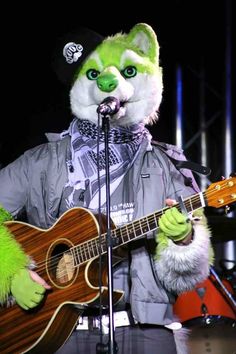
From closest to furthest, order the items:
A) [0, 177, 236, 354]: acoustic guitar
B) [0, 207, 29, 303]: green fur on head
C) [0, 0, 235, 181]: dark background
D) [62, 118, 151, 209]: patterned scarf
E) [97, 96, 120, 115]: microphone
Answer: [97, 96, 120, 115]: microphone < [0, 177, 236, 354]: acoustic guitar < [0, 207, 29, 303]: green fur on head < [62, 118, 151, 209]: patterned scarf < [0, 0, 235, 181]: dark background

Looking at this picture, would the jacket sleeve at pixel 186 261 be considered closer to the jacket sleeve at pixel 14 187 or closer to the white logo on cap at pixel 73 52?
the jacket sleeve at pixel 14 187

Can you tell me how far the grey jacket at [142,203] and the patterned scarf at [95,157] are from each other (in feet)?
0.13

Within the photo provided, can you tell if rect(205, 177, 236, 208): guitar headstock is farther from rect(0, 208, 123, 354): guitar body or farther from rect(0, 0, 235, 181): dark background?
rect(0, 0, 235, 181): dark background

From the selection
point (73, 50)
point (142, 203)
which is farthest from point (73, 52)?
point (142, 203)

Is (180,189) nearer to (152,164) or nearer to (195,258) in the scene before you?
(152,164)

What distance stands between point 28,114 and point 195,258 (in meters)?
2.42

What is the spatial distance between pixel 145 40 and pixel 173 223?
3.15ft

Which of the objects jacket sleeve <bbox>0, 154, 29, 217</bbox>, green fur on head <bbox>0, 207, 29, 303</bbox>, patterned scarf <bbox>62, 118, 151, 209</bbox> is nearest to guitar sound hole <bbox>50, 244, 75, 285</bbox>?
green fur on head <bbox>0, 207, 29, 303</bbox>

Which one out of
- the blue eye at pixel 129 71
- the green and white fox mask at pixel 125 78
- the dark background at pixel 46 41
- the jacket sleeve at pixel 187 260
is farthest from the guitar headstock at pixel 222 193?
the dark background at pixel 46 41

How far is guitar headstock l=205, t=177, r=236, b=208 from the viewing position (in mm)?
2098

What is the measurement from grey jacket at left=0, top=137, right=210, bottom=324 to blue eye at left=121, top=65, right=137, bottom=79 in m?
0.33

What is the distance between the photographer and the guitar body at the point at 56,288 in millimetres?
2227

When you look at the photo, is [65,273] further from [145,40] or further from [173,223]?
[145,40]

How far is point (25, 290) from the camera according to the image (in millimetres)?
2283
